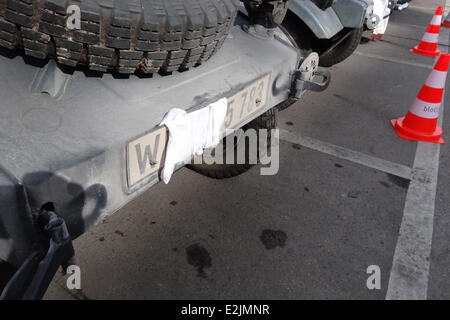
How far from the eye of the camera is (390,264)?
78.5 inches

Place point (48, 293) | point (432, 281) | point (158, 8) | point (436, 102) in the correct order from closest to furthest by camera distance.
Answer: point (158, 8)
point (48, 293)
point (432, 281)
point (436, 102)

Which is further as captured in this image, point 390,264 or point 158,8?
point 390,264

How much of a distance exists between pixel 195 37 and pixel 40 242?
2.89 feet

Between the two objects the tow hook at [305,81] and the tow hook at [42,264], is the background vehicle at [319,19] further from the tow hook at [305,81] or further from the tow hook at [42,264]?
the tow hook at [42,264]

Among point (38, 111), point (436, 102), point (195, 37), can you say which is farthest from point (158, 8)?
point (436, 102)

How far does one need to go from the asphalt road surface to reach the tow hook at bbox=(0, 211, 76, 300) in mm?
755

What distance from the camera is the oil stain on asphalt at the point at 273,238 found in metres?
2.06

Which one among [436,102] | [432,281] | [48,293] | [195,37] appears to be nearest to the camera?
[195,37]

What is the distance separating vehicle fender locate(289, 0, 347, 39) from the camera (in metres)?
2.93

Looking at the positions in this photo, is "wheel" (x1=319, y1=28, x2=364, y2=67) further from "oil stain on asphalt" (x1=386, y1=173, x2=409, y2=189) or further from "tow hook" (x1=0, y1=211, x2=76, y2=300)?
"tow hook" (x1=0, y1=211, x2=76, y2=300)

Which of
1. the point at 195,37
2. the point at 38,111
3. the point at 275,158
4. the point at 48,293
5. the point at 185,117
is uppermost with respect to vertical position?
the point at 195,37

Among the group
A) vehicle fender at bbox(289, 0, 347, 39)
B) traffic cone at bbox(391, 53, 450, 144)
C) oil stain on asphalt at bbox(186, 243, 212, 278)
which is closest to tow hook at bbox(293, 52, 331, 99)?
oil stain on asphalt at bbox(186, 243, 212, 278)

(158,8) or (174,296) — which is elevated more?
(158,8)
